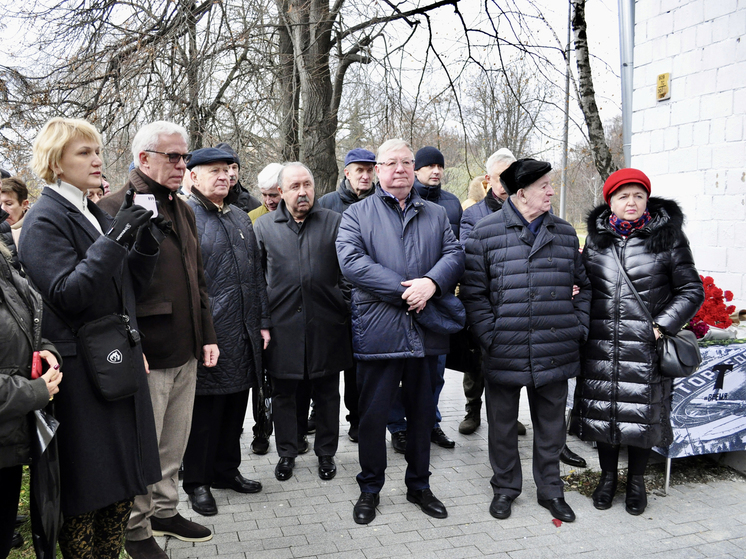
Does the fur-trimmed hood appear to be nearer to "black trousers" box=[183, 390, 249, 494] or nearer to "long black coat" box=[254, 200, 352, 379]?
"long black coat" box=[254, 200, 352, 379]

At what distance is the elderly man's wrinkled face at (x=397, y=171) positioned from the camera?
370 centimetres

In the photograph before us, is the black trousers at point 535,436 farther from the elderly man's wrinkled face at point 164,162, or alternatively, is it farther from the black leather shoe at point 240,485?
the elderly man's wrinkled face at point 164,162

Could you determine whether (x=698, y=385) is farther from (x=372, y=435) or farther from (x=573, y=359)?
(x=372, y=435)

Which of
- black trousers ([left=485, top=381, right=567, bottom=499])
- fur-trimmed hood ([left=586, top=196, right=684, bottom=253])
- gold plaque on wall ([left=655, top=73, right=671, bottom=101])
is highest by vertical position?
gold plaque on wall ([left=655, top=73, right=671, bottom=101])

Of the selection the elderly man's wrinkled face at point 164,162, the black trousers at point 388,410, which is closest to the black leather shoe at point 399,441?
the black trousers at point 388,410

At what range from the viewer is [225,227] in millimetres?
3850

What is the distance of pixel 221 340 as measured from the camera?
3789mm

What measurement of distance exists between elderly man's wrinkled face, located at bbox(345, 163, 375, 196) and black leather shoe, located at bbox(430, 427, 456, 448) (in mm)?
1983

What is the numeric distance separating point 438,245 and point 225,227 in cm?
132

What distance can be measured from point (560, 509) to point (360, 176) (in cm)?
271

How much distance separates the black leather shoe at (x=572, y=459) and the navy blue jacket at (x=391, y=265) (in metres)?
1.47

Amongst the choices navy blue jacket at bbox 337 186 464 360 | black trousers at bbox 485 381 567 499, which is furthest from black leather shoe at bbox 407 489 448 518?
navy blue jacket at bbox 337 186 464 360

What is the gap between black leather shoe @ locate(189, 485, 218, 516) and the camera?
12.0 feet

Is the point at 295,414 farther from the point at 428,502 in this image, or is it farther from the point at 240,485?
the point at 428,502
